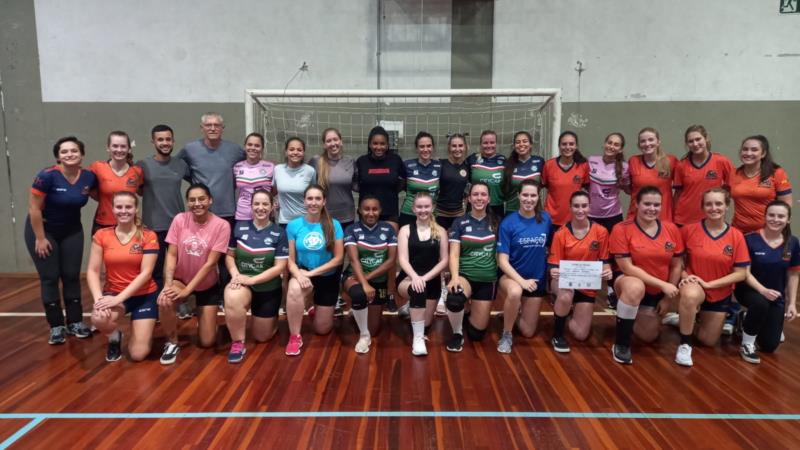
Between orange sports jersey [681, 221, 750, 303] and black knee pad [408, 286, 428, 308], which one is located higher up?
orange sports jersey [681, 221, 750, 303]

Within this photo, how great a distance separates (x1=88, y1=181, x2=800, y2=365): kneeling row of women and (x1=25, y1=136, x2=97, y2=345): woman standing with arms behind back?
0.53 m

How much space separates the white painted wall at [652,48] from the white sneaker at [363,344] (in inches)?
147

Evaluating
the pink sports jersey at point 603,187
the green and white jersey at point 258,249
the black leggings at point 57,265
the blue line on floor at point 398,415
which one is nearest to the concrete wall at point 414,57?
the pink sports jersey at point 603,187

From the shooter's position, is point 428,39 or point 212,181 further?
point 428,39

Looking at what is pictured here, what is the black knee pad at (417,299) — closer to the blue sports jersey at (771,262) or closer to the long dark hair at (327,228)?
the long dark hair at (327,228)

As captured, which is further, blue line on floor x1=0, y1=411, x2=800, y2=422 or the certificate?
the certificate

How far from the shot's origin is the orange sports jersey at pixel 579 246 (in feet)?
11.0

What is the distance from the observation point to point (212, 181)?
3.86m

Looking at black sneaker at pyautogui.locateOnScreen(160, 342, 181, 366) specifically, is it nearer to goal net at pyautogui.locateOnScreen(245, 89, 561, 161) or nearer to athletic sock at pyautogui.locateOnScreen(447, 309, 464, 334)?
athletic sock at pyautogui.locateOnScreen(447, 309, 464, 334)

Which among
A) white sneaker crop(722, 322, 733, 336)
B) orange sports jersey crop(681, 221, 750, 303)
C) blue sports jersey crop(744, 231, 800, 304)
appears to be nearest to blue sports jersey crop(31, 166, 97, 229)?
orange sports jersey crop(681, 221, 750, 303)

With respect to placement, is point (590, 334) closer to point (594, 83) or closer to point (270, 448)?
point (270, 448)

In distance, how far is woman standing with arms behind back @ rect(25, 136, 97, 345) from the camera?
11.0 ft

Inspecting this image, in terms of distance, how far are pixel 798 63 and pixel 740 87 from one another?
2.32ft

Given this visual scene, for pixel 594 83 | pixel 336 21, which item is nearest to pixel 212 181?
pixel 336 21
